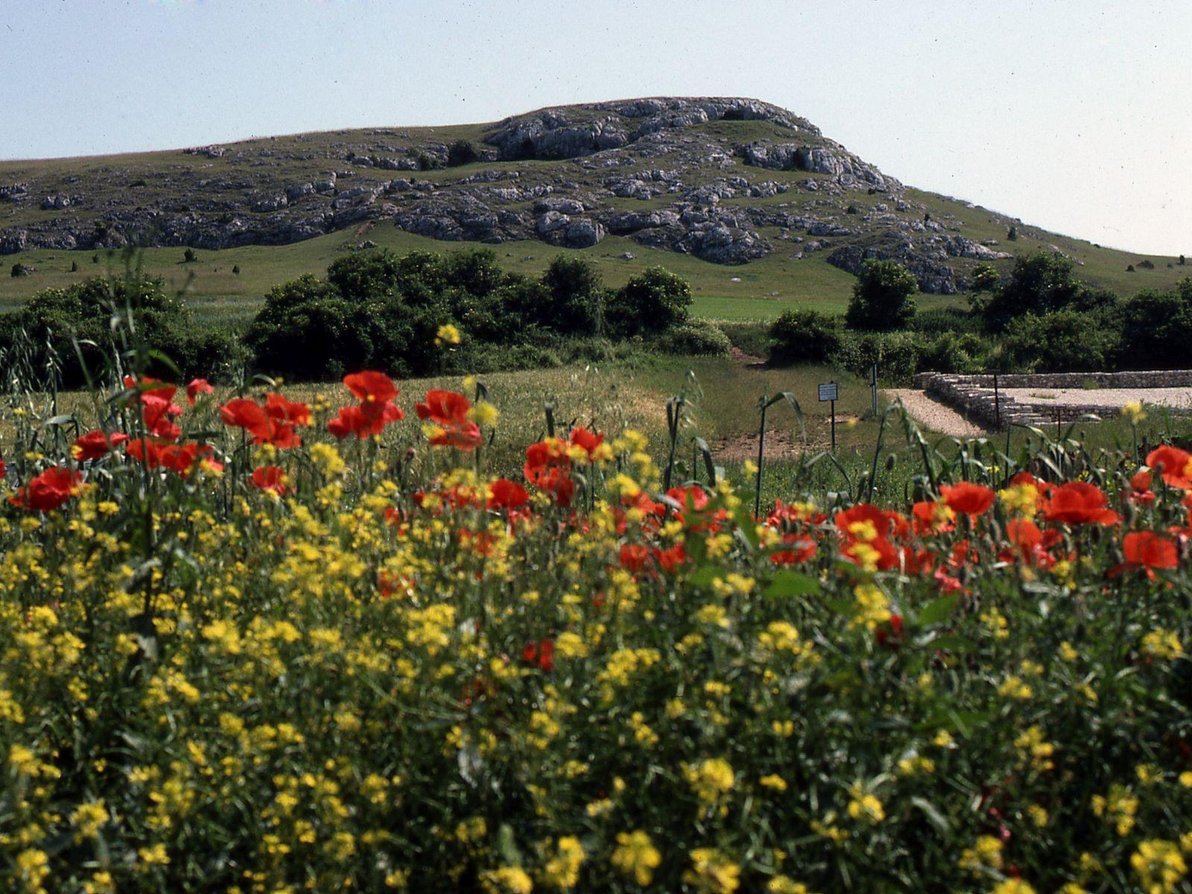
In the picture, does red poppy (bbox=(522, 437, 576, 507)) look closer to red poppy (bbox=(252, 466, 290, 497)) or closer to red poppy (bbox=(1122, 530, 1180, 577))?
red poppy (bbox=(252, 466, 290, 497))

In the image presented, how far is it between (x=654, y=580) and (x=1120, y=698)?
76cm

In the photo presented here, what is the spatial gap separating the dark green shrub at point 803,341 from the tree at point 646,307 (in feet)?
14.7

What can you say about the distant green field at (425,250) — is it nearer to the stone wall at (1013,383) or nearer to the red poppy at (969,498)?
the stone wall at (1013,383)

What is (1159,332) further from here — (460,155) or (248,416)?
(460,155)

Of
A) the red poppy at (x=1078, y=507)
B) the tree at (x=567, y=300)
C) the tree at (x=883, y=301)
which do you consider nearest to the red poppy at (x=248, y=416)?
the red poppy at (x=1078, y=507)

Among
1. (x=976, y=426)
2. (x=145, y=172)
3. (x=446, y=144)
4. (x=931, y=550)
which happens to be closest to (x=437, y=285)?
(x=976, y=426)

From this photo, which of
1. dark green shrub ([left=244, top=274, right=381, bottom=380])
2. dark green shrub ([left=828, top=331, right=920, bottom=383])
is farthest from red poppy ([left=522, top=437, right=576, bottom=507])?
dark green shrub ([left=828, top=331, right=920, bottom=383])

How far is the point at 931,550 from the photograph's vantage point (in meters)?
2.08

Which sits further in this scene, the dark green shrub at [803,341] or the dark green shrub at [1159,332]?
the dark green shrub at [803,341]

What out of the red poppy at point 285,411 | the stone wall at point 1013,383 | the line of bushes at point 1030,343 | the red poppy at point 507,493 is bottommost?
the stone wall at point 1013,383

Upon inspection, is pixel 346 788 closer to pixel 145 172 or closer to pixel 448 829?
pixel 448 829

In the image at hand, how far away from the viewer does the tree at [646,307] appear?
36.8m

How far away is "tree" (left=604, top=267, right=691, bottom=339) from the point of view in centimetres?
3681

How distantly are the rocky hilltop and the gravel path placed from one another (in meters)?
50.6
